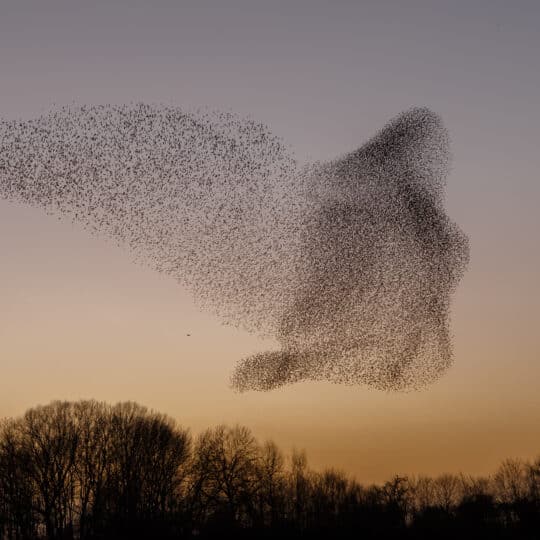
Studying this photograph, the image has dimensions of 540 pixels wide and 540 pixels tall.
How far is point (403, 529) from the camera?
10494 cm

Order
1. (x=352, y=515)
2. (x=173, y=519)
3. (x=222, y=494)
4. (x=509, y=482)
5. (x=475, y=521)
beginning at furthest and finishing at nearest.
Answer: (x=509, y=482) < (x=475, y=521) < (x=352, y=515) < (x=222, y=494) < (x=173, y=519)

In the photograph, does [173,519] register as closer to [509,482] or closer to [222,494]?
[222,494]

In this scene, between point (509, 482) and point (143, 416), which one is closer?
point (143, 416)

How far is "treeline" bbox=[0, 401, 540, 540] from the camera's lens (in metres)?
84.2

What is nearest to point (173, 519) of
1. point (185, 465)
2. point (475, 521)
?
point (185, 465)

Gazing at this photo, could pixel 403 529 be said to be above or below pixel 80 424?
below

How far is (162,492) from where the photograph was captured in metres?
93.6

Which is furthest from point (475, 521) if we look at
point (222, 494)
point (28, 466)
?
point (28, 466)

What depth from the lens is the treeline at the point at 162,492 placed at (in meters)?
84.2

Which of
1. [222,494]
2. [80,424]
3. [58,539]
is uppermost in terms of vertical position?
[80,424]

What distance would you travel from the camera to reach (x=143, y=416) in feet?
305

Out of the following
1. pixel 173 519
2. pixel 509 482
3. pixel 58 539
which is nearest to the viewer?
pixel 58 539

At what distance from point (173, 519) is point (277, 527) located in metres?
15.6

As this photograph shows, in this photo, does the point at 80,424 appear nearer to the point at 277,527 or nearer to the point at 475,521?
the point at 277,527
